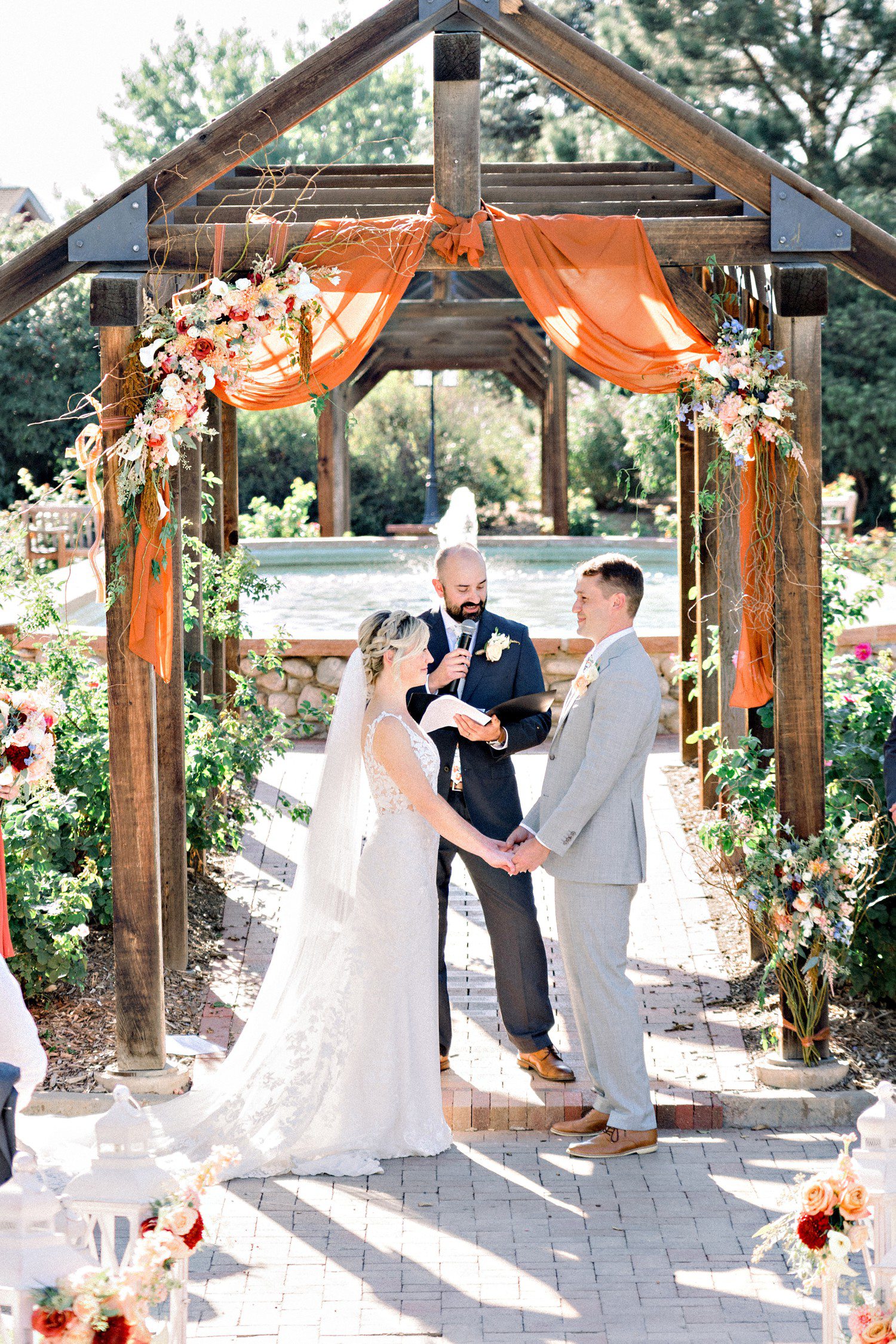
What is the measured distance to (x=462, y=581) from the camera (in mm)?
4754

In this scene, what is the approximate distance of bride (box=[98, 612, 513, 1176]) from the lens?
4203 mm

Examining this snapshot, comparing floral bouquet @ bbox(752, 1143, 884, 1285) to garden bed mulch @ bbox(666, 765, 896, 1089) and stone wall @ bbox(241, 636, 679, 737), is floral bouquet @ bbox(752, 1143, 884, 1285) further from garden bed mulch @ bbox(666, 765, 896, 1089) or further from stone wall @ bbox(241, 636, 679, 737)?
stone wall @ bbox(241, 636, 679, 737)

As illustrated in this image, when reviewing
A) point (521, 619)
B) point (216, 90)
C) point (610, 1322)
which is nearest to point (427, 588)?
point (521, 619)

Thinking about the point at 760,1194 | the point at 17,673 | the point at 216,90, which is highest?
the point at 216,90

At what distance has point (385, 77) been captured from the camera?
40.9m

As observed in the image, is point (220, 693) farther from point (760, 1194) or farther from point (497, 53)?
point (497, 53)

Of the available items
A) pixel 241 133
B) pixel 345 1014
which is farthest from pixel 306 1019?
pixel 241 133

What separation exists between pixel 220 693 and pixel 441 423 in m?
16.9

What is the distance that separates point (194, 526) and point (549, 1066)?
9.74 feet

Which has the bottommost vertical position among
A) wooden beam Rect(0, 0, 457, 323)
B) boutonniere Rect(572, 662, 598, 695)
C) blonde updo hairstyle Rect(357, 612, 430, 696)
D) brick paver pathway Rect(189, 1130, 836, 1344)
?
brick paver pathway Rect(189, 1130, 836, 1344)

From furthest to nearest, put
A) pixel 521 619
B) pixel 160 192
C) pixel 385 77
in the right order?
pixel 385 77, pixel 521 619, pixel 160 192

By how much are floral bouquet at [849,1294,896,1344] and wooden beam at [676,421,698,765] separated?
194 inches

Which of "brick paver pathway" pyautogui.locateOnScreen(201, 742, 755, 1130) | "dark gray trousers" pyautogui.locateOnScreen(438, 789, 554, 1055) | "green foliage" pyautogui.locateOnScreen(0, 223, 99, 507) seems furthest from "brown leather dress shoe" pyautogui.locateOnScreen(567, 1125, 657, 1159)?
"green foliage" pyautogui.locateOnScreen(0, 223, 99, 507)

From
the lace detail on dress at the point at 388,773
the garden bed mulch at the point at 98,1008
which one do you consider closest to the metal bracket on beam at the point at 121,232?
the lace detail on dress at the point at 388,773
